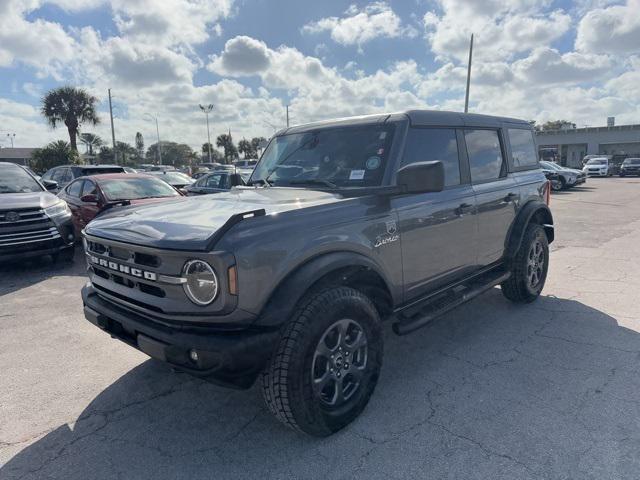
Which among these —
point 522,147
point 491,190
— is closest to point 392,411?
point 491,190

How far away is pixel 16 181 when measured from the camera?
25.0 feet

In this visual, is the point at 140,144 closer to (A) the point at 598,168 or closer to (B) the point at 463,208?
(A) the point at 598,168

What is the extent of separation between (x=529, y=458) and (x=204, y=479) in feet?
5.92

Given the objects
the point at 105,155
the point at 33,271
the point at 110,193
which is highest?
the point at 105,155

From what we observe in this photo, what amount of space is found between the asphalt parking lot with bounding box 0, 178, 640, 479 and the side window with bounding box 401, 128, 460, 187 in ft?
5.17

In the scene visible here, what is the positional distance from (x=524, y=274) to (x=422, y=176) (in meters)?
2.54

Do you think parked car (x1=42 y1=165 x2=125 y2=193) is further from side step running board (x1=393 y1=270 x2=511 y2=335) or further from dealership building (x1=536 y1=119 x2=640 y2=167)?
dealership building (x1=536 y1=119 x2=640 y2=167)

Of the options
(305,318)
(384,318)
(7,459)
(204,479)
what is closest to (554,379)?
(384,318)

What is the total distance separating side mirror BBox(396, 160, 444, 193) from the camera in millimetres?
2893

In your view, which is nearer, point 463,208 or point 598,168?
point 463,208

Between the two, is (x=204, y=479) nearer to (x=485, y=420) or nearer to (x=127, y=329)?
(x=127, y=329)

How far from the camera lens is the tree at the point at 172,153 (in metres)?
94.4

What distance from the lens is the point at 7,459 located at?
258cm

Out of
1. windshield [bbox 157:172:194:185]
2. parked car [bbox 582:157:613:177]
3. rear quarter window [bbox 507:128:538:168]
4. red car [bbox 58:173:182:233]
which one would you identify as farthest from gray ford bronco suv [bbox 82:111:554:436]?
parked car [bbox 582:157:613:177]
